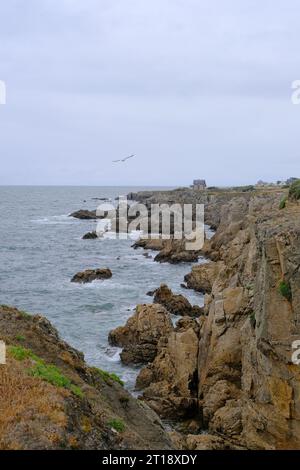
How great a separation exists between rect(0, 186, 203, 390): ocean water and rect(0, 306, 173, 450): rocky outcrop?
8.76 metres

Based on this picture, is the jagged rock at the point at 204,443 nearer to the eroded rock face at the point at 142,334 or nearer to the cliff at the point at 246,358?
the cliff at the point at 246,358

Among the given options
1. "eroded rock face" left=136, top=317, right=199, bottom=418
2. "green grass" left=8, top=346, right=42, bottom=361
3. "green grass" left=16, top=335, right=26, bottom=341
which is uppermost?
"green grass" left=8, top=346, right=42, bottom=361

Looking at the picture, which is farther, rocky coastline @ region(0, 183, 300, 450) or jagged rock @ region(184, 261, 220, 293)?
jagged rock @ region(184, 261, 220, 293)

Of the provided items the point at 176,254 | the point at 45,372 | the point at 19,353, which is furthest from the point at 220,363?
the point at 176,254

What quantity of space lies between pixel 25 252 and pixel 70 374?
53789 mm

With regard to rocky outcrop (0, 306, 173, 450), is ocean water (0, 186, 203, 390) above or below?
below

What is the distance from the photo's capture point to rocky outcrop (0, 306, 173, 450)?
1091cm

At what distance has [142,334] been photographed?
2902 cm

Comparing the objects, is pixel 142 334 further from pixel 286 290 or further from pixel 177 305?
pixel 286 290

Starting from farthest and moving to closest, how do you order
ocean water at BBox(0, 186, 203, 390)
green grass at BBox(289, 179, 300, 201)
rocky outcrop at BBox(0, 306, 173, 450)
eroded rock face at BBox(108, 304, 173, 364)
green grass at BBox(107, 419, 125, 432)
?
1. ocean water at BBox(0, 186, 203, 390)
2. eroded rock face at BBox(108, 304, 173, 364)
3. green grass at BBox(289, 179, 300, 201)
4. green grass at BBox(107, 419, 125, 432)
5. rocky outcrop at BBox(0, 306, 173, 450)

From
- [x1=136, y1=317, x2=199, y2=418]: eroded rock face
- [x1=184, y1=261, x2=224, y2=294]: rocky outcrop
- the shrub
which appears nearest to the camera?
the shrub

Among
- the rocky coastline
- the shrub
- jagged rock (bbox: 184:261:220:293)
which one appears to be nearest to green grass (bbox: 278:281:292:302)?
the rocky coastline

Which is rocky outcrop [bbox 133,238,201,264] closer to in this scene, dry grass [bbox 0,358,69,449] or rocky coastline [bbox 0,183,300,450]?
rocky coastline [bbox 0,183,300,450]

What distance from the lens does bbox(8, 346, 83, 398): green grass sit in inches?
524
